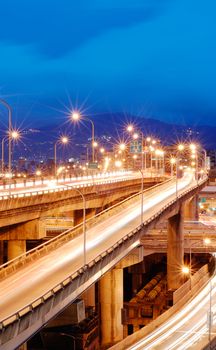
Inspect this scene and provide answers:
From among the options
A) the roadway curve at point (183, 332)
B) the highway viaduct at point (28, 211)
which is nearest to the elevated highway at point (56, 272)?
the highway viaduct at point (28, 211)

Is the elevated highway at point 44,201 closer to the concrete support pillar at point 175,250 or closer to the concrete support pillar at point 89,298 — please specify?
the concrete support pillar at point 175,250

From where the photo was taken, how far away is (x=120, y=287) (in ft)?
155

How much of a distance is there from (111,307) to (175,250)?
57.1 feet

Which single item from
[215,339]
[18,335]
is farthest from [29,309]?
[215,339]

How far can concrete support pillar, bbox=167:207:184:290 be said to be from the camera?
61.2 meters

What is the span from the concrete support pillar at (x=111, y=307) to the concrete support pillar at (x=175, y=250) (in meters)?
14.6

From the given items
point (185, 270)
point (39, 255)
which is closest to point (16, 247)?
point (39, 255)

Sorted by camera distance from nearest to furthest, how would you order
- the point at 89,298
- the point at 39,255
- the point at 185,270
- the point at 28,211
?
the point at 39,255 → the point at 28,211 → the point at 89,298 → the point at 185,270

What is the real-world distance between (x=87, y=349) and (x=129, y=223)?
32.8ft

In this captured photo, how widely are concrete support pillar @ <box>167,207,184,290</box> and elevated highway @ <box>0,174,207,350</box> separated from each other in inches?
689

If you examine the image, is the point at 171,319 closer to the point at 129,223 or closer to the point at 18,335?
the point at 129,223

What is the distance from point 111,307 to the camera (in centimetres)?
4631

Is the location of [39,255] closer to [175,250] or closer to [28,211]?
[28,211]

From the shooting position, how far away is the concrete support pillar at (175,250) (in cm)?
6125
